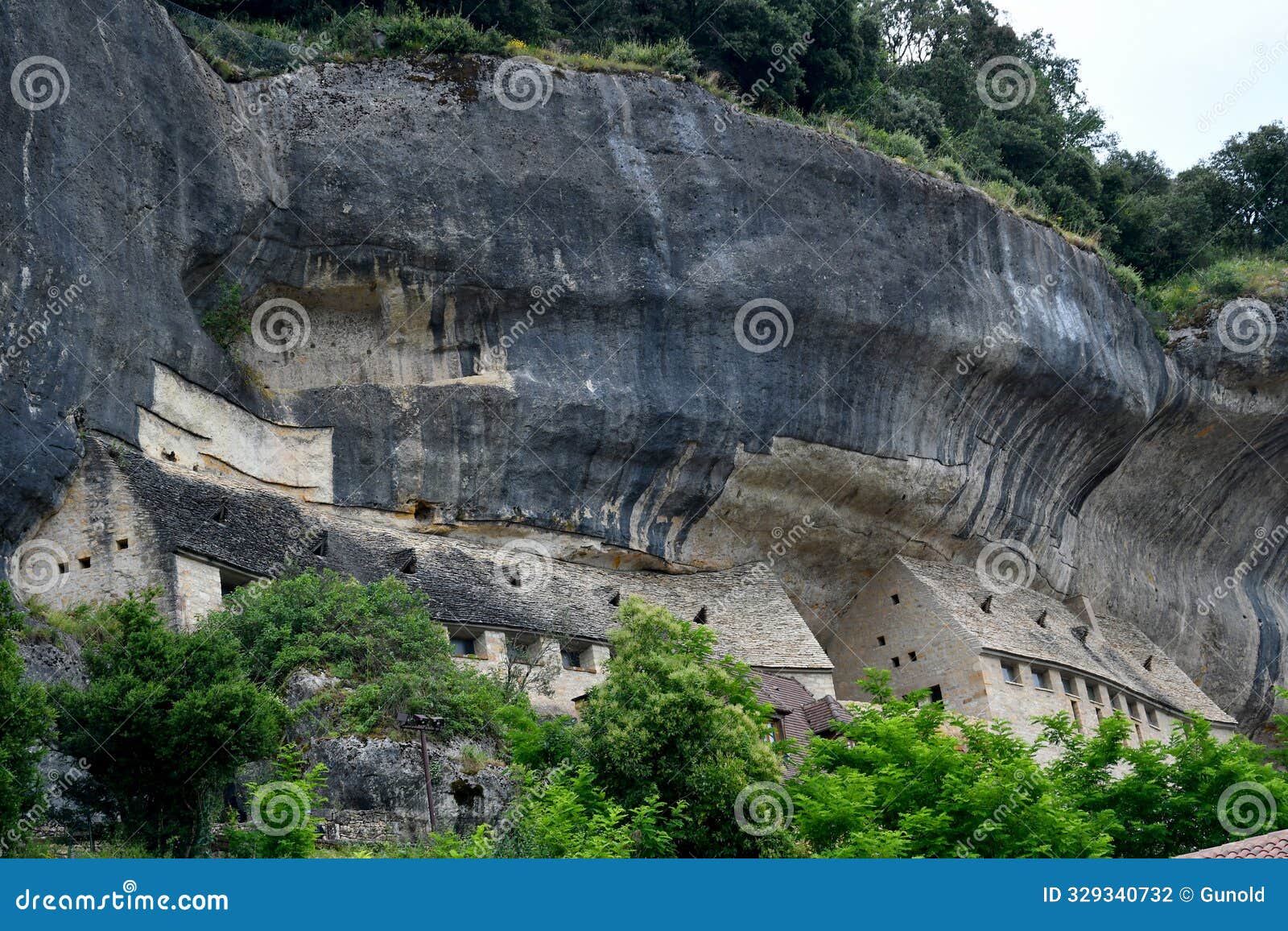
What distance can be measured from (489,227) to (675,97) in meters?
A: 5.98

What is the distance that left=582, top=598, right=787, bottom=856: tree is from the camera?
20297 millimetres

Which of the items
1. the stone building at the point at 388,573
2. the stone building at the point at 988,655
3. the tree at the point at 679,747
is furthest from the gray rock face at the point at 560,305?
the tree at the point at 679,747

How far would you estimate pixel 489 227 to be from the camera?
3225 centimetres

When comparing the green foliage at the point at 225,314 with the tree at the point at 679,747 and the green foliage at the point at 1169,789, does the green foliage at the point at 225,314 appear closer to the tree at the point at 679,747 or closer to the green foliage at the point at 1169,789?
the tree at the point at 679,747

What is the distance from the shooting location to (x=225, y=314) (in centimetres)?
3031

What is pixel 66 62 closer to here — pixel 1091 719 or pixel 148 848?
pixel 148 848

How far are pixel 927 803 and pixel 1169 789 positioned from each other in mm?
4438

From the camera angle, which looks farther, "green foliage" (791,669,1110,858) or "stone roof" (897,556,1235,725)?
"stone roof" (897,556,1235,725)

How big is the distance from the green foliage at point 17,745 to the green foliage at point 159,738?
2.81ft

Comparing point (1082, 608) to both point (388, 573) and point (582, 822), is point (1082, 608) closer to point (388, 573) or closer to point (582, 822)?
point (388, 573)

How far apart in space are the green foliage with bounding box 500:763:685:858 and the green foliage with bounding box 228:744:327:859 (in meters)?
2.36

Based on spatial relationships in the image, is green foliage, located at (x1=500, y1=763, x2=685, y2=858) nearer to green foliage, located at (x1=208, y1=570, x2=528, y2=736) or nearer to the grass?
green foliage, located at (x1=208, y1=570, x2=528, y2=736)

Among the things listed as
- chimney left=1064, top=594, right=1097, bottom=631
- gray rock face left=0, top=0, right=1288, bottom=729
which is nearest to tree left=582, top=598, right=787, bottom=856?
gray rock face left=0, top=0, right=1288, bottom=729

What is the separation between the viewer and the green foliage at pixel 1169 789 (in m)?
22.6
